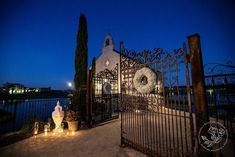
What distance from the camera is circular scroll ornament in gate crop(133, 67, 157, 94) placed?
3299 millimetres

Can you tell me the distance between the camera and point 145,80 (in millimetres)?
3627

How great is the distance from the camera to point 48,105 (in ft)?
20.7

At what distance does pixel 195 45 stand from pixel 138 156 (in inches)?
127

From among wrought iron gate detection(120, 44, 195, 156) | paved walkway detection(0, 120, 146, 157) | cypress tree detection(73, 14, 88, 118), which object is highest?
cypress tree detection(73, 14, 88, 118)

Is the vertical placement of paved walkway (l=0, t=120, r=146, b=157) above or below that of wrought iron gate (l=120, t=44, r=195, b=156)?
below

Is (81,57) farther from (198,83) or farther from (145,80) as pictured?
(198,83)

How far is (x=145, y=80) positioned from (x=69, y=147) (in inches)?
132

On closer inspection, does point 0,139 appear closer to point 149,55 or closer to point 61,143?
point 61,143

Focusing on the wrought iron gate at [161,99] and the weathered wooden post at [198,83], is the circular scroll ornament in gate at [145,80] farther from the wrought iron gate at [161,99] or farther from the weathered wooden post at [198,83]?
the weathered wooden post at [198,83]

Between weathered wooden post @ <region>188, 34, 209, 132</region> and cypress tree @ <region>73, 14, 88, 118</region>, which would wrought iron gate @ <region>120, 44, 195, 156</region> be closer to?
weathered wooden post @ <region>188, 34, 209, 132</region>

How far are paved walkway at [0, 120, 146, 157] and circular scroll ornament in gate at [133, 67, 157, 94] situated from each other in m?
1.91

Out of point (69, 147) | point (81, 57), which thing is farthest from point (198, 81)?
point (81, 57)

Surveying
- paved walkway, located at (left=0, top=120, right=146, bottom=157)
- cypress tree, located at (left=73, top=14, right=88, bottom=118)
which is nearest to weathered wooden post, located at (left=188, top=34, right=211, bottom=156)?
paved walkway, located at (left=0, top=120, right=146, bottom=157)

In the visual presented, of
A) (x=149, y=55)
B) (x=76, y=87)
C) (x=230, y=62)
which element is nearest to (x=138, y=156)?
(x=149, y=55)
